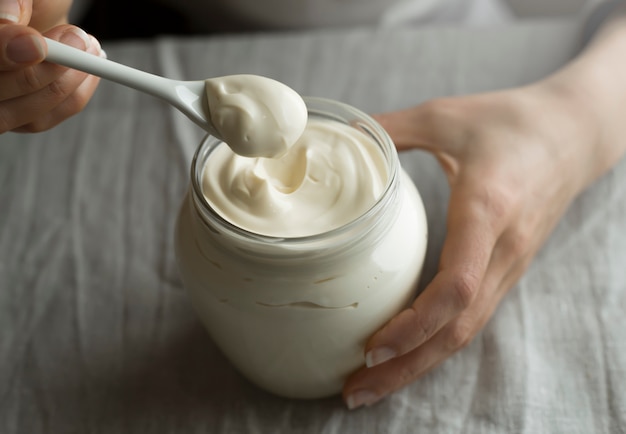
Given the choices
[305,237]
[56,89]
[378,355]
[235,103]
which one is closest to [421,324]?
[378,355]

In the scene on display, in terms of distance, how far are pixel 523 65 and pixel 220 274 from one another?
64 centimetres

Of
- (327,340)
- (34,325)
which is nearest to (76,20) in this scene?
(34,325)

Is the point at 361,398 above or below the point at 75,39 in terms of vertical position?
below

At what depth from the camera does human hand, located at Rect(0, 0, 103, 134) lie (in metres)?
0.53

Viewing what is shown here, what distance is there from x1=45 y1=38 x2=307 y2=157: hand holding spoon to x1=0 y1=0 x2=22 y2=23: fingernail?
4 cm

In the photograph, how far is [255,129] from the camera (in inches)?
22.1

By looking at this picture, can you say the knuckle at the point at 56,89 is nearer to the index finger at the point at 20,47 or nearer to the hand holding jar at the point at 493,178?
the index finger at the point at 20,47

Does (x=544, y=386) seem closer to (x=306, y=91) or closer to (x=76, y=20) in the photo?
(x=306, y=91)

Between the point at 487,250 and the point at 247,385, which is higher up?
the point at 487,250

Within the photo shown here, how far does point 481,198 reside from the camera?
69 cm

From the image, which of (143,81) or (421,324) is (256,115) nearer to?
(143,81)

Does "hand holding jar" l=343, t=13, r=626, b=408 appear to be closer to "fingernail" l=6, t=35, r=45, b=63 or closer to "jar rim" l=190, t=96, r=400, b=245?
"jar rim" l=190, t=96, r=400, b=245

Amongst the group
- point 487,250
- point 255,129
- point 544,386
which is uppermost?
point 255,129

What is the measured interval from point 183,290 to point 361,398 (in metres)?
0.26
